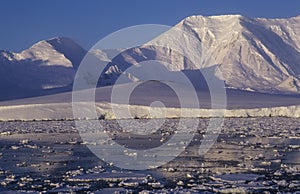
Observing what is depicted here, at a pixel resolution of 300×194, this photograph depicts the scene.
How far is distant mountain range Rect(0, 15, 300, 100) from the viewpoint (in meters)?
98.2

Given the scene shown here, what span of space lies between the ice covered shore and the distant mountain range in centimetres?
2679

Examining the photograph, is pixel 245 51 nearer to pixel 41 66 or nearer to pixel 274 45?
pixel 274 45

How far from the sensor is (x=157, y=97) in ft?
192

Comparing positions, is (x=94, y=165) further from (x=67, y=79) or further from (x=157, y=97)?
(x=67, y=79)

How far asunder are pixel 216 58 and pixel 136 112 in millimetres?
99931

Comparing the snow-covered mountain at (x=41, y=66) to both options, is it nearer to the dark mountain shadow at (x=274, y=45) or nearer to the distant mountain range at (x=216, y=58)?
the distant mountain range at (x=216, y=58)

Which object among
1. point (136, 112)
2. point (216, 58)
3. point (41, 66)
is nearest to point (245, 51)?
point (216, 58)

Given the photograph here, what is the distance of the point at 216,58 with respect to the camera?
147m

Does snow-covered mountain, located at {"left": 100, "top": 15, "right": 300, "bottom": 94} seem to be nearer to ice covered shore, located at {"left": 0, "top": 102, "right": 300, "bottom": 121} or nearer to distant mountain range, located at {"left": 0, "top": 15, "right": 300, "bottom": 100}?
distant mountain range, located at {"left": 0, "top": 15, "right": 300, "bottom": 100}

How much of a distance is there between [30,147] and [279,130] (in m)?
13.4

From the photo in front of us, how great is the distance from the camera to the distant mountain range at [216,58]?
98.2 meters

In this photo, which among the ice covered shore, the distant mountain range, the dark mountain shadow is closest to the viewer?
the ice covered shore

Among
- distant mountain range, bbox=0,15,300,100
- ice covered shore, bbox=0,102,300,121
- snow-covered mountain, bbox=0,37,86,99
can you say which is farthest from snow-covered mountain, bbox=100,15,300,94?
ice covered shore, bbox=0,102,300,121

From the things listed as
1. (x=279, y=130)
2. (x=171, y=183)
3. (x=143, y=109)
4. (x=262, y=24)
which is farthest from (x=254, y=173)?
(x=262, y=24)
